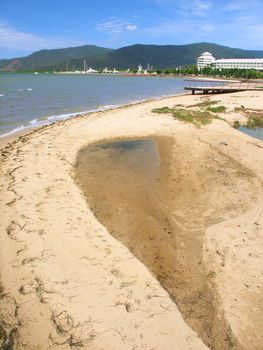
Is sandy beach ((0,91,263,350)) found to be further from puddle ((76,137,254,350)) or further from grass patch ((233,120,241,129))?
grass patch ((233,120,241,129))

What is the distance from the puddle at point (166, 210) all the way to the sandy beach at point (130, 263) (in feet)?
0.11

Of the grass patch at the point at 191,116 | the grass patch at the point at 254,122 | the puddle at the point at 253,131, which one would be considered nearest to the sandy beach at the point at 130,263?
the puddle at the point at 253,131

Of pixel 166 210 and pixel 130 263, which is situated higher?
pixel 130 263

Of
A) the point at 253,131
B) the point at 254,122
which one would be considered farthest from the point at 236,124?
the point at 254,122

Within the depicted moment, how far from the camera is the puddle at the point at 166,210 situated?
6.43 m

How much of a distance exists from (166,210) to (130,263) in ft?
11.3

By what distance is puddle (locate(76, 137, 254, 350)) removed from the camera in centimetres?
643

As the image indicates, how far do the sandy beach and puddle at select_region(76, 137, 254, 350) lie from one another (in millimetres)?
34

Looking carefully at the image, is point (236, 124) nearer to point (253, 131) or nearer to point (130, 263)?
point (253, 131)

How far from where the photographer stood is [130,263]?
24.0ft

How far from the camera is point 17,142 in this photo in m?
18.1

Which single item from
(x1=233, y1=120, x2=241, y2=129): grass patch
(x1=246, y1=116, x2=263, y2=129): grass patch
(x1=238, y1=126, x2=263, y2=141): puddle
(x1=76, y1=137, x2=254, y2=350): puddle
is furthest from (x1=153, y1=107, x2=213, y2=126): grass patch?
(x1=76, y1=137, x2=254, y2=350): puddle

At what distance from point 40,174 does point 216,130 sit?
13.1m

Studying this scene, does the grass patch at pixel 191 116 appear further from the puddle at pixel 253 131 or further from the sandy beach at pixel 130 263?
the sandy beach at pixel 130 263
